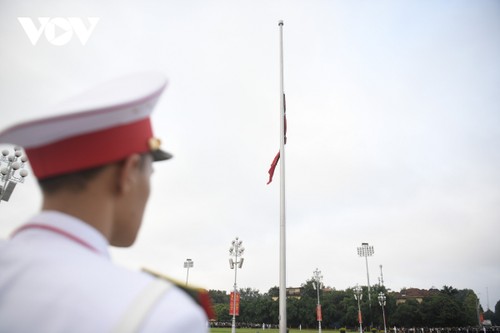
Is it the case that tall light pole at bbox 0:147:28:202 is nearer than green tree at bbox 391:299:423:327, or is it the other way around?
tall light pole at bbox 0:147:28:202

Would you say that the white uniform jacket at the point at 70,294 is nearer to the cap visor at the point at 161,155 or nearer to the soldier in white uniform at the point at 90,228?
the soldier in white uniform at the point at 90,228

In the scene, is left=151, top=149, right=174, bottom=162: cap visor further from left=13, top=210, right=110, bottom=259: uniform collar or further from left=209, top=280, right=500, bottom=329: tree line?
left=209, top=280, right=500, bottom=329: tree line

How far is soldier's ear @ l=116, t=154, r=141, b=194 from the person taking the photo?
3.48 ft

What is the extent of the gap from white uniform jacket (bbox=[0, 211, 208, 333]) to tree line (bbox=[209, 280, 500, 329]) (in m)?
75.3

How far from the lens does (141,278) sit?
2.63 ft

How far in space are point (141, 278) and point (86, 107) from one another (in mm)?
528

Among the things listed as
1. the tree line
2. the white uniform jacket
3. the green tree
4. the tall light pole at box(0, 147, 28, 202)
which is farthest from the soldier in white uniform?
the green tree

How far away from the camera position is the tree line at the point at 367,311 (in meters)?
73.8

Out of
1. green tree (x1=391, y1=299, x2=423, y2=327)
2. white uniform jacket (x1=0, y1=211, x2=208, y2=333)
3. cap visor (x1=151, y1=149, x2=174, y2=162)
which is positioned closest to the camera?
white uniform jacket (x1=0, y1=211, x2=208, y2=333)

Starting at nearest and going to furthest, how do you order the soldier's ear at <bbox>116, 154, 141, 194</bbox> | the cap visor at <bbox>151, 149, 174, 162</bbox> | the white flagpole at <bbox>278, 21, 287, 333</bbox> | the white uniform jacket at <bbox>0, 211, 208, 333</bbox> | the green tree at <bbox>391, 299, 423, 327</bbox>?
the white uniform jacket at <bbox>0, 211, 208, 333</bbox>, the soldier's ear at <bbox>116, 154, 141, 194</bbox>, the cap visor at <bbox>151, 149, 174, 162</bbox>, the white flagpole at <bbox>278, 21, 287, 333</bbox>, the green tree at <bbox>391, 299, 423, 327</bbox>

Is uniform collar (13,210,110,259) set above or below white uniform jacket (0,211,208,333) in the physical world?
above

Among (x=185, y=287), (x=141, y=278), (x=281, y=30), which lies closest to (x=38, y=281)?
(x=141, y=278)

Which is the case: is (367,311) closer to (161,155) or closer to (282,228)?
(282,228)

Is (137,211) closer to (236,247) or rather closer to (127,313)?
(127,313)
